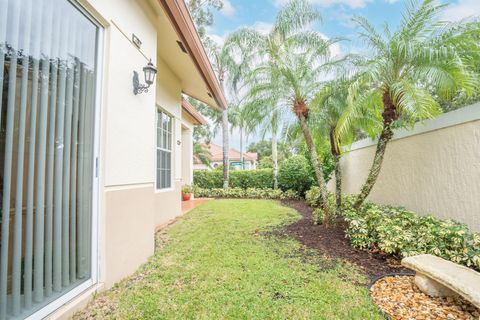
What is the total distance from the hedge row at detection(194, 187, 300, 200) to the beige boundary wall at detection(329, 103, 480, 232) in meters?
6.14

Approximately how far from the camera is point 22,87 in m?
2.02

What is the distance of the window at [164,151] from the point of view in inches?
258

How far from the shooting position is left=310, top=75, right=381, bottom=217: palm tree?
18.2 ft

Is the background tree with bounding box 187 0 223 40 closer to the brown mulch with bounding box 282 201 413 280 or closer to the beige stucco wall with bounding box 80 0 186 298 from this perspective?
the beige stucco wall with bounding box 80 0 186 298

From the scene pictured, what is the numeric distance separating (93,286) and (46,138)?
180 cm

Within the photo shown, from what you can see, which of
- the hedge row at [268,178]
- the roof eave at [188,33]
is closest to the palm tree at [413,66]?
the roof eave at [188,33]

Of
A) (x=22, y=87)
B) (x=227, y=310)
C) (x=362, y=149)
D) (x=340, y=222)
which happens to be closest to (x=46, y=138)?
(x=22, y=87)

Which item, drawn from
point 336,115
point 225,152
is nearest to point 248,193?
point 225,152

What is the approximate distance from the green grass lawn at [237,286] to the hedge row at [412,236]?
0.94 m

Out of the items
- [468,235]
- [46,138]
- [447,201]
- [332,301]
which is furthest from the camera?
[447,201]

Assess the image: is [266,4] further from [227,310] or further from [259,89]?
[227,310]

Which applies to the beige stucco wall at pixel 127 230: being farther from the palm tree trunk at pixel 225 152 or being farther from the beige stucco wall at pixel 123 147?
the palm tree trunk at pixel 225 152

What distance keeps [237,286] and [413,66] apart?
16.6 ft

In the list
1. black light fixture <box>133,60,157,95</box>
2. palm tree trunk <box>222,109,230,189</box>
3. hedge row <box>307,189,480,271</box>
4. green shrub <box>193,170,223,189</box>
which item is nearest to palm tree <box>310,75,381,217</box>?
hedge row <box>307,189,480,271</box>
